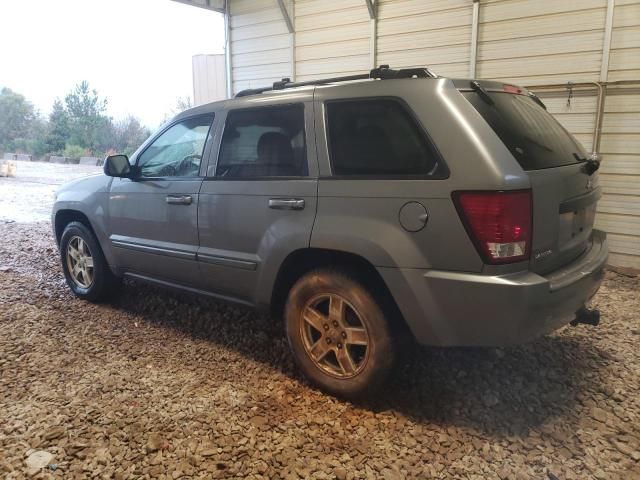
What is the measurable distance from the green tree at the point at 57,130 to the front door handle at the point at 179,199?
67.5ft

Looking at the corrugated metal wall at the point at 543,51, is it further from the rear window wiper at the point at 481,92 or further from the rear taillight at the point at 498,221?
the rear taillight at the point at 498,221

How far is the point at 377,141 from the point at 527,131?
2.71 feet

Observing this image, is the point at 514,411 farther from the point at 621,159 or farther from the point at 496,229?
the point at 621,159

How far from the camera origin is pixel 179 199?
3.44m

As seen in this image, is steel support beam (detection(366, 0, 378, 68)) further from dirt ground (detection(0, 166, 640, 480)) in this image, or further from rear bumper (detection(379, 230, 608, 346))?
rear bumper (detection(379, 230, 608, 346))

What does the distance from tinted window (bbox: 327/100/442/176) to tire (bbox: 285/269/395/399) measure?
0.64 m

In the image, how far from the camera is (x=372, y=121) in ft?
8.66

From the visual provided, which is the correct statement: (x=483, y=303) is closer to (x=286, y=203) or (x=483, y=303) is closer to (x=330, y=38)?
(x=286, y=203)

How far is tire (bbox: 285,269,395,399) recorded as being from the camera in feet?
8.50

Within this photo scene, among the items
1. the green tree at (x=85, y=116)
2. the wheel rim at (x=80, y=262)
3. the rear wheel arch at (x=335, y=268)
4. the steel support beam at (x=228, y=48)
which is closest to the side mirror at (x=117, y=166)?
the wheel rim at (x=80, y=262)

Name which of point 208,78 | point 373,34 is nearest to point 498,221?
point 373,34

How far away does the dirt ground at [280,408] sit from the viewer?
2.27m

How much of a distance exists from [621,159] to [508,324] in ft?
13.5

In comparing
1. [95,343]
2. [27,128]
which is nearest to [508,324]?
[95,343]
